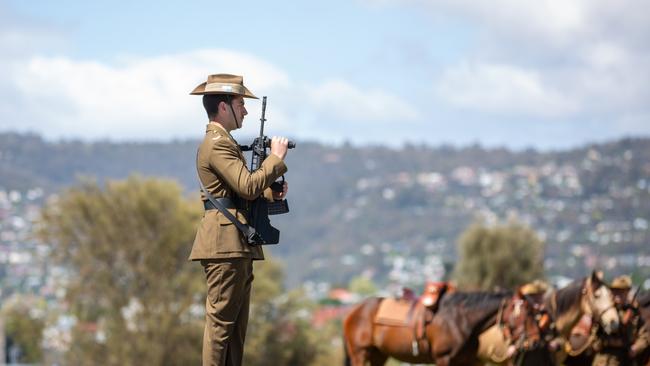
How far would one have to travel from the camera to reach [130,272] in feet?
162

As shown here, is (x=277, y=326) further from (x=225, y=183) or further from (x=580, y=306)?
(x=225, y=183)

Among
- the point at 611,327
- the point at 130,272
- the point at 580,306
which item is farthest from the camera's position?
the point at 130,272

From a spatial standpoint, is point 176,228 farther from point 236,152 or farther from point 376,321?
point 236,152

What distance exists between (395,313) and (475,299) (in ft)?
4.86

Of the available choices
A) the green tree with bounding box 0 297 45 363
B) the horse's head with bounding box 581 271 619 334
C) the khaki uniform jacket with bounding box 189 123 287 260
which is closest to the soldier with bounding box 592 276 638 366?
the horse's head with bounding box 581 271 619 334

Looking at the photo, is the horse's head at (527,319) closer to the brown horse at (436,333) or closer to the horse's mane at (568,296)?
the horse's mane at (568,296)

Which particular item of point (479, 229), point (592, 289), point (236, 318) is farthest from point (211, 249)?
point (479, 229)

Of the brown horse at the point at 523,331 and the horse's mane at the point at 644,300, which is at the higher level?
the horse's mane at the point at 644,300

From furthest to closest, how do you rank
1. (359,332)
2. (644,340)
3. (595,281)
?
(359,332) < (644,340) < (595,281)

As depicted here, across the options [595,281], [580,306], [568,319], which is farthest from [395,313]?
[595,281]

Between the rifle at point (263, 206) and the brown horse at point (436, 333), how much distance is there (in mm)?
7888

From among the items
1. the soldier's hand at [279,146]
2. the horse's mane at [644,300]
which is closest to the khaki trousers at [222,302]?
the soldier's hand at [279,146]

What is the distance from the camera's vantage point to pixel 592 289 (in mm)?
14898

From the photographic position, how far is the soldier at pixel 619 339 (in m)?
14.7
